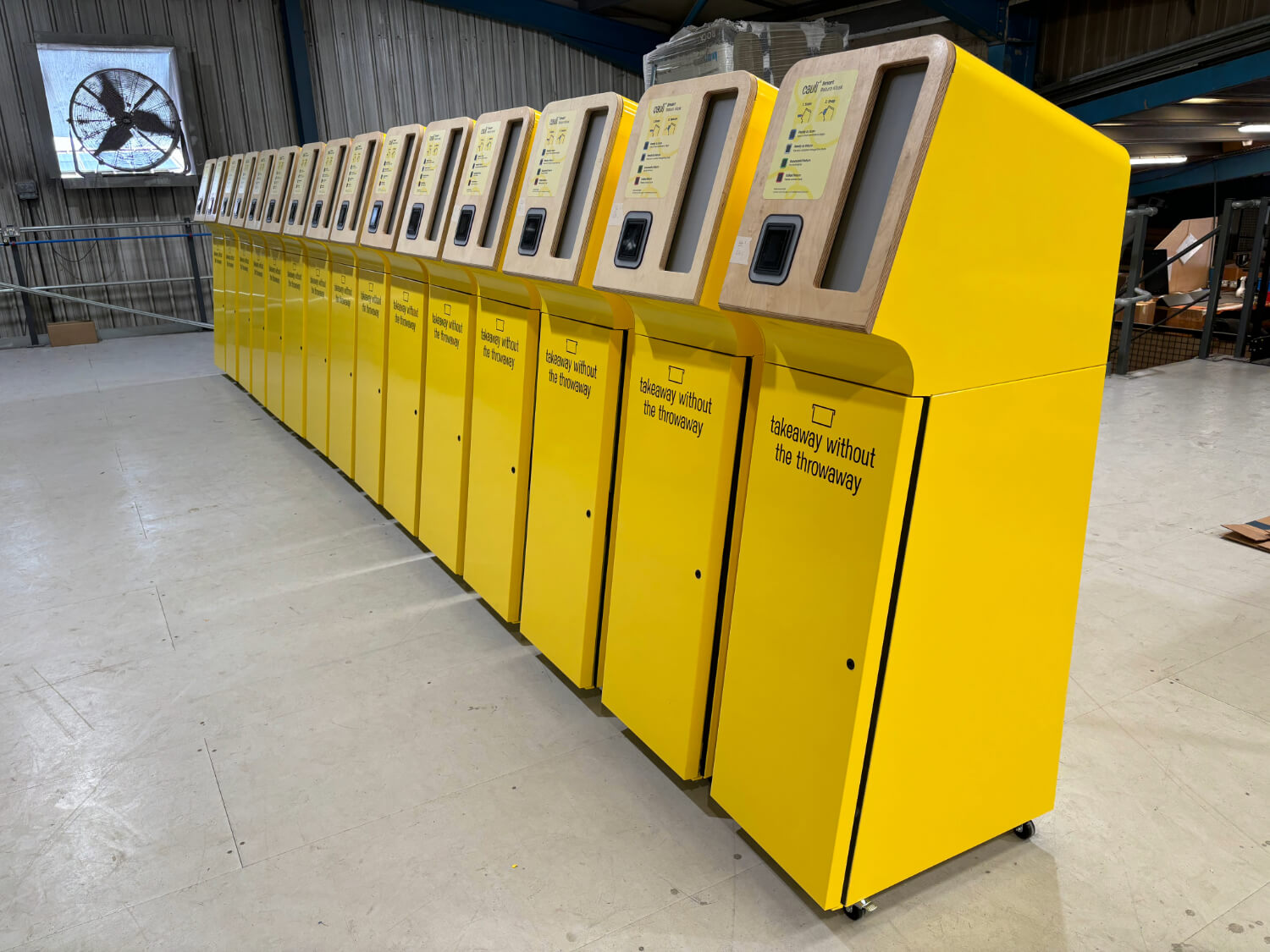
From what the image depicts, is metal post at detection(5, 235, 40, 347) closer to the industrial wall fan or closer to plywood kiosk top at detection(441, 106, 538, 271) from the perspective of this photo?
the industrial wall fan

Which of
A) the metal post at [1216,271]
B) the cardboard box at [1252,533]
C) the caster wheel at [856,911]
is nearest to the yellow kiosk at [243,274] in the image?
the caster wheel at [856,911]

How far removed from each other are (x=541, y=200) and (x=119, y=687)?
6.54 feet

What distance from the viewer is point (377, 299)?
3752mm

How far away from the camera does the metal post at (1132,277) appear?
22.5ft

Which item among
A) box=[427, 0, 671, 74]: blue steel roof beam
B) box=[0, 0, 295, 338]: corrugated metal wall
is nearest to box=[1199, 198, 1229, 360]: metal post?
box=[427, 0, 671, 74]: blue steel roof beam

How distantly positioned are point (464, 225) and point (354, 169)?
1578 mm

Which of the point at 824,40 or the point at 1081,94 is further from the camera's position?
the point at 1081,94

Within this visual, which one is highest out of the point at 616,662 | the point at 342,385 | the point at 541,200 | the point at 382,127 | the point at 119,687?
the point at 382,127

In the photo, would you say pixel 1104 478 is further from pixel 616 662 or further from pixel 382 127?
pixel 382 127

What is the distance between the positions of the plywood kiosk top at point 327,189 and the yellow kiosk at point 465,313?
3.98 feet

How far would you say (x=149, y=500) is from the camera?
13.9ft

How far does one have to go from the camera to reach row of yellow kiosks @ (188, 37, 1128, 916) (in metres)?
1.42

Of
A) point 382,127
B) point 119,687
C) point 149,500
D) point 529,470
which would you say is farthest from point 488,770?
point 382,127

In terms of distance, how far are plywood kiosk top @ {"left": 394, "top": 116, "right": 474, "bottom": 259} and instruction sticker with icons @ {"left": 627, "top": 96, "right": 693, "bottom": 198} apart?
1166 mm
